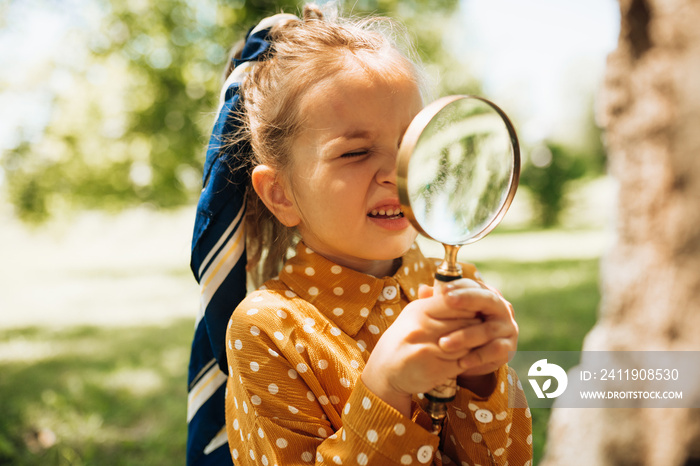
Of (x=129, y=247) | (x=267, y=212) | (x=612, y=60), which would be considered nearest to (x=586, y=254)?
(x=612, y=60)

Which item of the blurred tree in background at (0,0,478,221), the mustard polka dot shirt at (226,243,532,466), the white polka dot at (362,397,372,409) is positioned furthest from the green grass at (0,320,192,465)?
the blurred tree in background at (0,0,478,221)

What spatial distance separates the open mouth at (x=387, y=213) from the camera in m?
1.56

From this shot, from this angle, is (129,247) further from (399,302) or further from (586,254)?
(399,302)

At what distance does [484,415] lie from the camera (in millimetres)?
1418

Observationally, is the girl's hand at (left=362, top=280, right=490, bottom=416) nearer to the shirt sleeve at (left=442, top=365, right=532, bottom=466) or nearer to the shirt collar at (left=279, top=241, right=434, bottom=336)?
the shirt sleeve at (left=442, top=365, right=532, bottom=466)

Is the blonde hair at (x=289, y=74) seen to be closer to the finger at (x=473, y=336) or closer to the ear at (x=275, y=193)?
the ear at (x=275, y=193)

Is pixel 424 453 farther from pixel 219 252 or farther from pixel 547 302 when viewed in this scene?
pixel 547 302

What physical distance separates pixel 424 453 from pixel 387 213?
0.66 m

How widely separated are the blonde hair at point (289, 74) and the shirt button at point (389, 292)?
469 millimetres

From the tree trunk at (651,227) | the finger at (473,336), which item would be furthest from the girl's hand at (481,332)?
the tree trunk at (651,227)

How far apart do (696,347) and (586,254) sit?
821cm

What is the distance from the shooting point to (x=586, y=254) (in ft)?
32.0

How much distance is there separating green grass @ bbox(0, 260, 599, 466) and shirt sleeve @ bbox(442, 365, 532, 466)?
1854 mm

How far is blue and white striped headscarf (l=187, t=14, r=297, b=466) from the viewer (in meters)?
1.97
